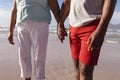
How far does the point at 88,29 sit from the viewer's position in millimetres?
4094

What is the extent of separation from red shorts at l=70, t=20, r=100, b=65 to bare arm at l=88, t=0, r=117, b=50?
0.12m

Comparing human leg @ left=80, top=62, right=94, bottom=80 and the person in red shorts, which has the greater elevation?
the person in red shorts

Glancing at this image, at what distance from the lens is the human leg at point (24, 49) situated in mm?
4789

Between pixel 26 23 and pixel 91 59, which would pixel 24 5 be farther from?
pixel 91 59

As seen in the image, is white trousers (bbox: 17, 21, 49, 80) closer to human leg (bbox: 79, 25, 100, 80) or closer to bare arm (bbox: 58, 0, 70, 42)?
bare arm (bbox: 58, 0, 70, 42)

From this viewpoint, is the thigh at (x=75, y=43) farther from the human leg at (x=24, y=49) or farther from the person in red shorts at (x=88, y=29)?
the human leg at (x=24, y=49)

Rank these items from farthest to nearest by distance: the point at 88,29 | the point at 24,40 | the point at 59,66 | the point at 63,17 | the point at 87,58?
the point at 59,66, the point at 24,40, the point at 63,17, the point at 88,29, the point at 87,58

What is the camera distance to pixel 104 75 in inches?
282

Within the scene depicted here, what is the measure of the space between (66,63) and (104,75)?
54.5 inches

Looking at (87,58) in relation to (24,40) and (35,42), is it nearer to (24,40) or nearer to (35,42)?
(35,42)

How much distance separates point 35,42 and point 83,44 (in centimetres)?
87

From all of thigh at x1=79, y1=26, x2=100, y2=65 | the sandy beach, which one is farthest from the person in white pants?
the sandy beach

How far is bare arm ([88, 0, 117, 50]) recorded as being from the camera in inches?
151

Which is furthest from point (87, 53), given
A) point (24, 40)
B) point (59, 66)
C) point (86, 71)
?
point (59, 66)
